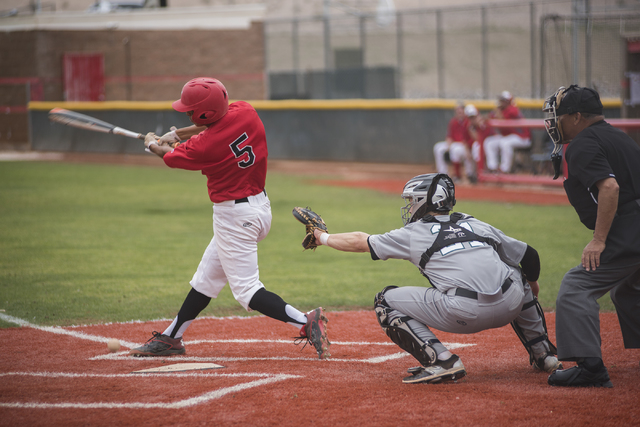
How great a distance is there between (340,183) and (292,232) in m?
6.95

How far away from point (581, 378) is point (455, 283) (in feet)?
3.04

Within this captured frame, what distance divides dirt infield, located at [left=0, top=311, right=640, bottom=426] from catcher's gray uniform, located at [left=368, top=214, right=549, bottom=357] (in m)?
0.41

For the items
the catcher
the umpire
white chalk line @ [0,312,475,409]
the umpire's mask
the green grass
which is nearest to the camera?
white chalk line @ [0,312,475,409]

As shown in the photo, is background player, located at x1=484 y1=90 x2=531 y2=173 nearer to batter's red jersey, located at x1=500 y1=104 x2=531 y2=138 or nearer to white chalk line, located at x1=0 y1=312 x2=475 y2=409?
batter's red jersey, located at x1=500 y1=104 x2=531 y2=138

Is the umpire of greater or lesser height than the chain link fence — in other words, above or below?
below

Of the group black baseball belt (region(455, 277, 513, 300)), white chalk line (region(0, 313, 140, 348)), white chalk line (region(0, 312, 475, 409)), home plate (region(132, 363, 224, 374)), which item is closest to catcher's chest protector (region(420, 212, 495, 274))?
black baseball belt (region(455, 277, 513, 300))

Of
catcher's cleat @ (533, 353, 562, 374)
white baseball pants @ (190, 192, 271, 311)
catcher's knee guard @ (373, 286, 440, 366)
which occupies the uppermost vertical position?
white baseball pants @ (190, 192, 271, 311)

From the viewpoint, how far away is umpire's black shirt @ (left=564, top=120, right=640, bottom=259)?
405 cm

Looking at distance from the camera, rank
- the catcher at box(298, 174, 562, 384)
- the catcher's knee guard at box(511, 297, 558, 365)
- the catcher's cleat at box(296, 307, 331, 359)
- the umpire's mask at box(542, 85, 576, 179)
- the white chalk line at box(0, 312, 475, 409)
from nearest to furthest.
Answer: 1. the white chalk line at box(0, 312, 475, 409)
2. the catcher at box(298, 174, 562, 384)
3. the umpire's mask at box(542, 85, 576, 179)
4. the catcher's knee guard at box(511, 297, 558, 365)
5. the catcher's cleat at box(296, 307, 331, 359)

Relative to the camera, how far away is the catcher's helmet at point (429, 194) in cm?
Result: 424

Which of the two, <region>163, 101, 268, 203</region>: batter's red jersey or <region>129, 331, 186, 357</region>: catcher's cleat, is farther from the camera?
<region>129, 331, 186, 357</region>: catcher's cleat

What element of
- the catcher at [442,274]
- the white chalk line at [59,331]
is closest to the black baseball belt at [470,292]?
the catcher at [442,274]

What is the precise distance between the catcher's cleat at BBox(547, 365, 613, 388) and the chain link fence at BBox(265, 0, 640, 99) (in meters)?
13.6

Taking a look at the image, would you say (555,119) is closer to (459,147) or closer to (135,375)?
(135,375)
